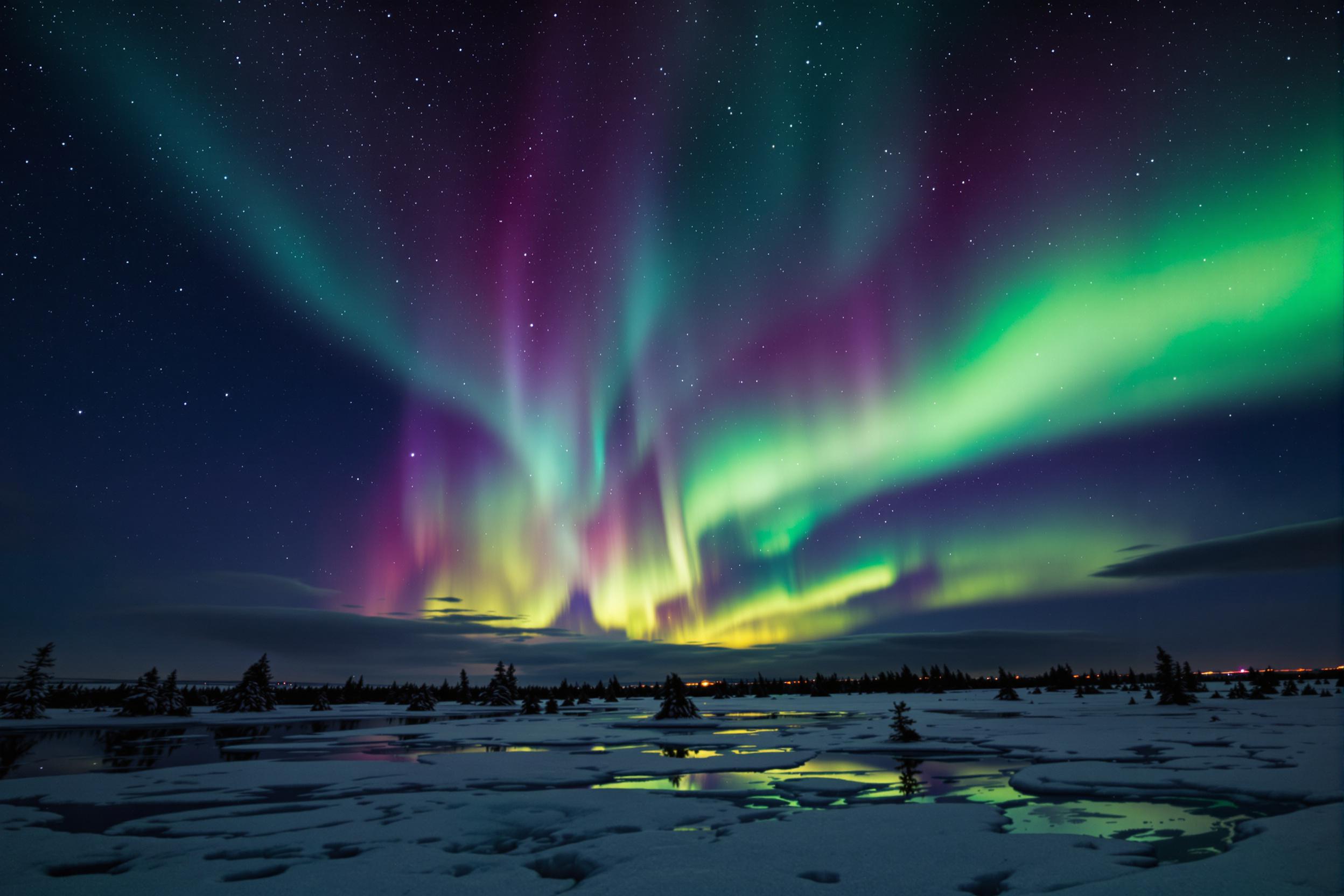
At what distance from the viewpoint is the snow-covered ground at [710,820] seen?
1113 centimetres

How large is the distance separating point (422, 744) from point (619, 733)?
14.9 m

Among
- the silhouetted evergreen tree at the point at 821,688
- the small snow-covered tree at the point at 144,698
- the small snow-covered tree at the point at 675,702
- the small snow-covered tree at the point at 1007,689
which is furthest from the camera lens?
the silhouetted evergreen tree at the point at 821,688

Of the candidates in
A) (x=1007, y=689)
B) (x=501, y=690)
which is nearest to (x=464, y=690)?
(x=501, y=690)

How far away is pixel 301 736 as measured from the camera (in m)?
49.8

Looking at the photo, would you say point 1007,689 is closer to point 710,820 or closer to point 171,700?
point 710,820

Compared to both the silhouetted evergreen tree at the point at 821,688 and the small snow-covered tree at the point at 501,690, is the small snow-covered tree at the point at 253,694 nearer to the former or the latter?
Answer: the small snow-covered tree at the point at 501,690

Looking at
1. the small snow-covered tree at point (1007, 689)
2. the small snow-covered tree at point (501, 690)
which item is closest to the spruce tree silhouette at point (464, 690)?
the small snow-covered tree at point (501, 690)

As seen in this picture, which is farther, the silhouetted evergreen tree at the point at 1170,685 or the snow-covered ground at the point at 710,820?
the silhouetted evergreen tree at the point at 1170,685

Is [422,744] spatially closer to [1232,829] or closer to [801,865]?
[801,865]

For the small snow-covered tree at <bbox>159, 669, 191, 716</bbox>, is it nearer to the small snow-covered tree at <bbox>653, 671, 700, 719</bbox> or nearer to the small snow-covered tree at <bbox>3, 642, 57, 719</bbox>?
the small snow-covered tree at <bbox>3, 642, 57, 719</bbox>

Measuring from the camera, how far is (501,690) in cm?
12225

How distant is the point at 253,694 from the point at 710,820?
372ft

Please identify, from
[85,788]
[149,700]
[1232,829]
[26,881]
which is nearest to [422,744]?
[85,788]

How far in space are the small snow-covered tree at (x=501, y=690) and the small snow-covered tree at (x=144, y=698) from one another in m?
52.5
